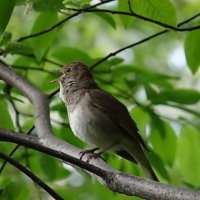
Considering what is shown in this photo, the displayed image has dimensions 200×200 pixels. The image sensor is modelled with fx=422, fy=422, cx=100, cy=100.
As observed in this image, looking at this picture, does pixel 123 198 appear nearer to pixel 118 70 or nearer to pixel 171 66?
pixel 118 70

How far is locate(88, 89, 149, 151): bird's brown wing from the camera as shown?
11.9 feet

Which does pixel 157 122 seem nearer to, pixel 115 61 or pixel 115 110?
pixel 115 110

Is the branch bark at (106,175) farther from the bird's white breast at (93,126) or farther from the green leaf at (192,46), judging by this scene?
the green leaf at (192,46)

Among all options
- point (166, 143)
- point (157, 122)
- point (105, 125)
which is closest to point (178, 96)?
point (157, 122)

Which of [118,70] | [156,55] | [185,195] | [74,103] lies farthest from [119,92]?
[156,55]

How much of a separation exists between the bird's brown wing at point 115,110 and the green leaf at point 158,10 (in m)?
1.11

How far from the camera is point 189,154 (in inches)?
147

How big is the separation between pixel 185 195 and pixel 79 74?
224cm

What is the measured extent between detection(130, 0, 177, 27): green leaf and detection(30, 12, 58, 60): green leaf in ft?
3.37

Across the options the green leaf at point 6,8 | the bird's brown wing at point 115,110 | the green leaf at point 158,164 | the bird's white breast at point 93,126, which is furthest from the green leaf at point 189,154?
the green leaf at point 6,8

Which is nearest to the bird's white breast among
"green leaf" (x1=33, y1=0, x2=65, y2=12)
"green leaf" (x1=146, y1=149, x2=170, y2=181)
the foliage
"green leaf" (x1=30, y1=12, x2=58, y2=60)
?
the foliage

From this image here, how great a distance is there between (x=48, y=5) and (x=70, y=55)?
44.3 inches

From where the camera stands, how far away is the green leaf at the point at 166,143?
373 centimetres

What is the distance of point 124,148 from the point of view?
3.81 metres
